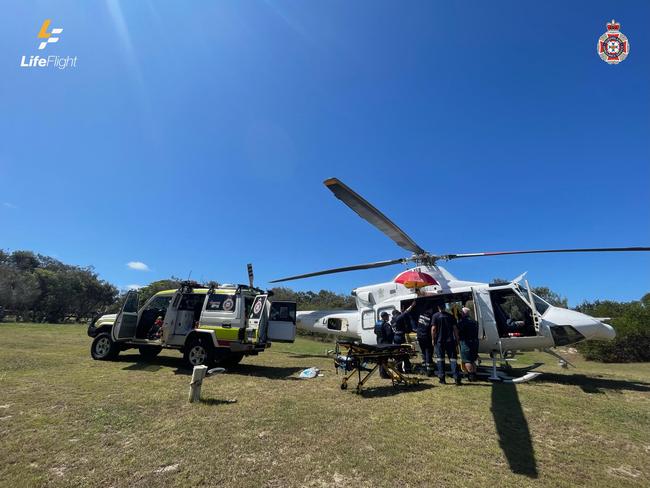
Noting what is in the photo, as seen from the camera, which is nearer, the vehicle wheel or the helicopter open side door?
the helicopter open side door

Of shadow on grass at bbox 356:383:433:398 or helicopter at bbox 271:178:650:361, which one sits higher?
helicopter at bbox 271:178:650:361

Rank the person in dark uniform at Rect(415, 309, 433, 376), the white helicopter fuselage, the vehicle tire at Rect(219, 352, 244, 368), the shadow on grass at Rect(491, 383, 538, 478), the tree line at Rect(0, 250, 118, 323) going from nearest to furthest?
1. the shadow on grass at Rect(491, 383, 538, 478)
2. the white helicopter fuselage
3. the person in dark uniform at Rect(415, 309, 433, 376)
4. the vehicle tire at Rect(219, 352, 244, 368)
5. the tree line at Rect(0, 250, 118, 323)

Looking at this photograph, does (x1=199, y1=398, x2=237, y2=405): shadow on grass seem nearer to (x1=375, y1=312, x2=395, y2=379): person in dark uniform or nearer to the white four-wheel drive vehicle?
the white four-wheel drive vehicle

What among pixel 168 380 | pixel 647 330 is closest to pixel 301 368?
pixel 168 380

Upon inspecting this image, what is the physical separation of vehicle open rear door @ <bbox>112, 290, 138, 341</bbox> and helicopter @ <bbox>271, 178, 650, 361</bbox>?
534 cm

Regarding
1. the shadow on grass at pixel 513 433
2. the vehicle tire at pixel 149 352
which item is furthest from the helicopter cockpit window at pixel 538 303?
the vehicle tire at pixel 149 352

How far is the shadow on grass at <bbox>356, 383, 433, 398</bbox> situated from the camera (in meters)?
6.78

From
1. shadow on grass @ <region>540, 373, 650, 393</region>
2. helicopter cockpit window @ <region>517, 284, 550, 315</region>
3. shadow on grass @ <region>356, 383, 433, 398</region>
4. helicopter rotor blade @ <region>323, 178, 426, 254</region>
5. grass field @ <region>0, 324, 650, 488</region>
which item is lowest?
grass field @ <region>0, 324, 650, 488</region>

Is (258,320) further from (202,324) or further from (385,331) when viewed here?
(385,331)

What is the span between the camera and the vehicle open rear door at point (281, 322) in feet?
33.7

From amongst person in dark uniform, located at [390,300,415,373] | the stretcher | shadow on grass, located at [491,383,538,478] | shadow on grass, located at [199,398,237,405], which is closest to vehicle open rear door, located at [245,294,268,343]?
the stretcher

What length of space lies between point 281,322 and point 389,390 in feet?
14.1

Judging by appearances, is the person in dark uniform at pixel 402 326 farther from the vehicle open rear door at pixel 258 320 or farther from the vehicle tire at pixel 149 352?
the vehicle tire at pixel 149 352

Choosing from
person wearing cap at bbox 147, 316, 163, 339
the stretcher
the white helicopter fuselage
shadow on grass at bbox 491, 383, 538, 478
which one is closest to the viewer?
shadow on grass at bbox 491, 383, 538, 478
